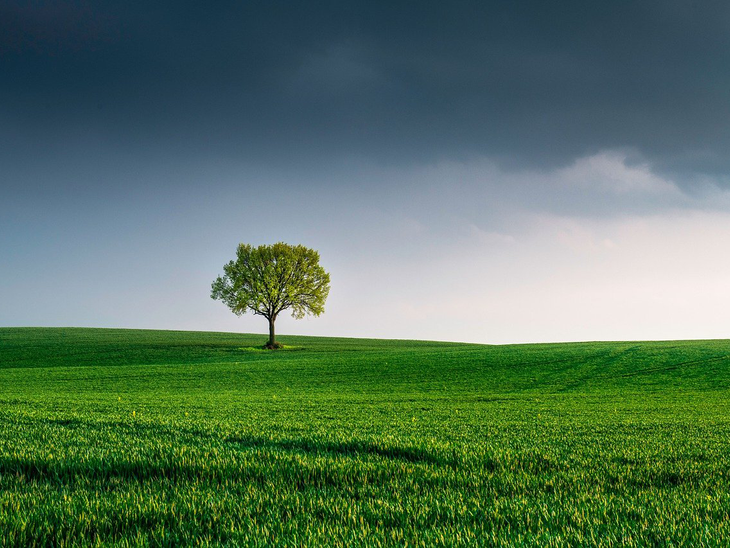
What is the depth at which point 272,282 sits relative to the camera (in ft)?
238

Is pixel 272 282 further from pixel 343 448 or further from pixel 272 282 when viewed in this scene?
pixel 343 448

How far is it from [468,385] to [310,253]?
148ft

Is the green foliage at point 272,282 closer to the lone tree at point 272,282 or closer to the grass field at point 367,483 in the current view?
the lone tree at point 272,282

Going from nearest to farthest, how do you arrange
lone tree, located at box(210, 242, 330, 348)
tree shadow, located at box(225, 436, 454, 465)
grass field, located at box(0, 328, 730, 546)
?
grass field, located at box(0, 328, 730, 546) → tree shadow, located at box(225, 436, 454, 465) → lone tree, located at box(210, 242, 330, 348)

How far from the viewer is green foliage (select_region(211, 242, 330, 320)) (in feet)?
238

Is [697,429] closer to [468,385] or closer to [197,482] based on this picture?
[197,482]

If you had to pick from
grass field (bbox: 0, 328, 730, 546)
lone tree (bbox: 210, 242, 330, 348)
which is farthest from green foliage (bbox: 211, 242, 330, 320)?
grass field (bbox: 0, 328, 730, 546)

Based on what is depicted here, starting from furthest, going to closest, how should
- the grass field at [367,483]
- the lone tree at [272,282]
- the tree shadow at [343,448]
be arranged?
the lone tree at [272,282] → the tree shadow at [343,448] → the grass field at [367,483]

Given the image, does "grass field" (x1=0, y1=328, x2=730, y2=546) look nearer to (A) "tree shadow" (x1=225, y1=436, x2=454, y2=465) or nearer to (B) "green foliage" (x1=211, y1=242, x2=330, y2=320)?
(A) "tree shadow" (x1=225, y1=436, x2=454, y2=465)

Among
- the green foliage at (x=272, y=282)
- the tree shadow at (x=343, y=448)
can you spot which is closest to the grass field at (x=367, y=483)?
the tree shadow at (x=343, y=448)

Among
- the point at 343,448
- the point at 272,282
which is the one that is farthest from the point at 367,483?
the point at 272,282

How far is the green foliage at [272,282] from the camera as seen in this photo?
72.5 m

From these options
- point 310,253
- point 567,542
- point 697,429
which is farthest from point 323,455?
point 310,253

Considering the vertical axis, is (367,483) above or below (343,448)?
above
